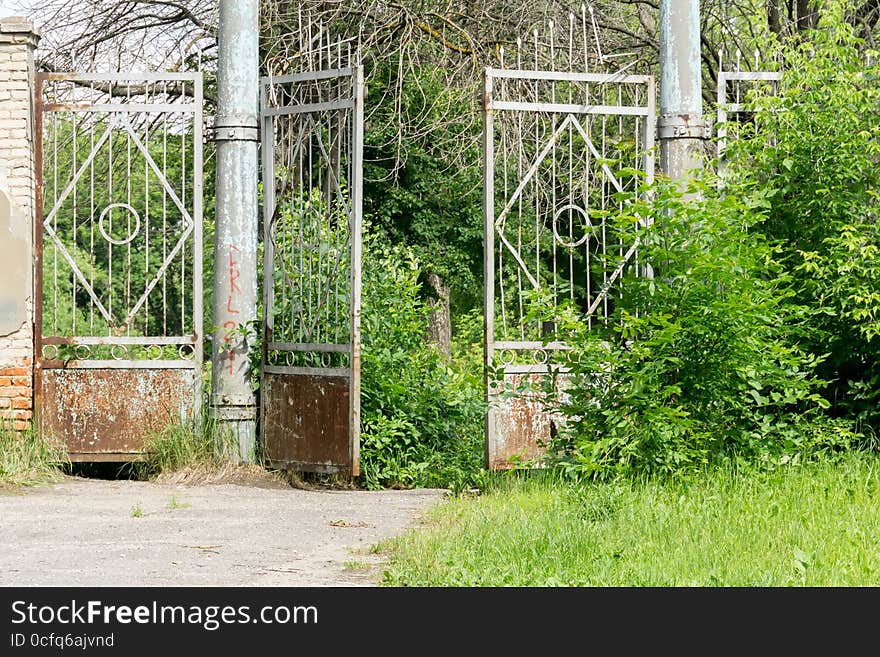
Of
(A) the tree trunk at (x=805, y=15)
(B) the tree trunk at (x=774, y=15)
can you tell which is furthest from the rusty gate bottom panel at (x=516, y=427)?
(B) the tree trunk at (x=774, y=15)

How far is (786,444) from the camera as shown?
739 cm

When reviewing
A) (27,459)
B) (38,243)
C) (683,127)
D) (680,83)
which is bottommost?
(27,459)

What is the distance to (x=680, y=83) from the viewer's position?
27.8 ft

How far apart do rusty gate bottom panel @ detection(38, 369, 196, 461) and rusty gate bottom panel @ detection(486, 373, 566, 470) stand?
2.33m

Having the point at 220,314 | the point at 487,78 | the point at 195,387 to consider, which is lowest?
the point at 195,387

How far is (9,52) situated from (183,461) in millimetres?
3333

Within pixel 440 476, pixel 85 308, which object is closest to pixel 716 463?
pixel 440 476

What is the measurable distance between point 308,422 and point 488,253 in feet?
5.92

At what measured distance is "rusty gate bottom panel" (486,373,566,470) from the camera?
845 cm

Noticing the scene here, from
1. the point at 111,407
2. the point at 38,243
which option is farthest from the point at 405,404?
the point at 38,243

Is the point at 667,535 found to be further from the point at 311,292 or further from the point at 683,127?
the point at 311,292

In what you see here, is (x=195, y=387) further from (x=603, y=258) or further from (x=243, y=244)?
(x=603, y=258)

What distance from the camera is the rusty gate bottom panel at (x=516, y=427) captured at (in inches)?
332

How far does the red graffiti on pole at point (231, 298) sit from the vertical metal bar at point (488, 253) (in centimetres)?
196
